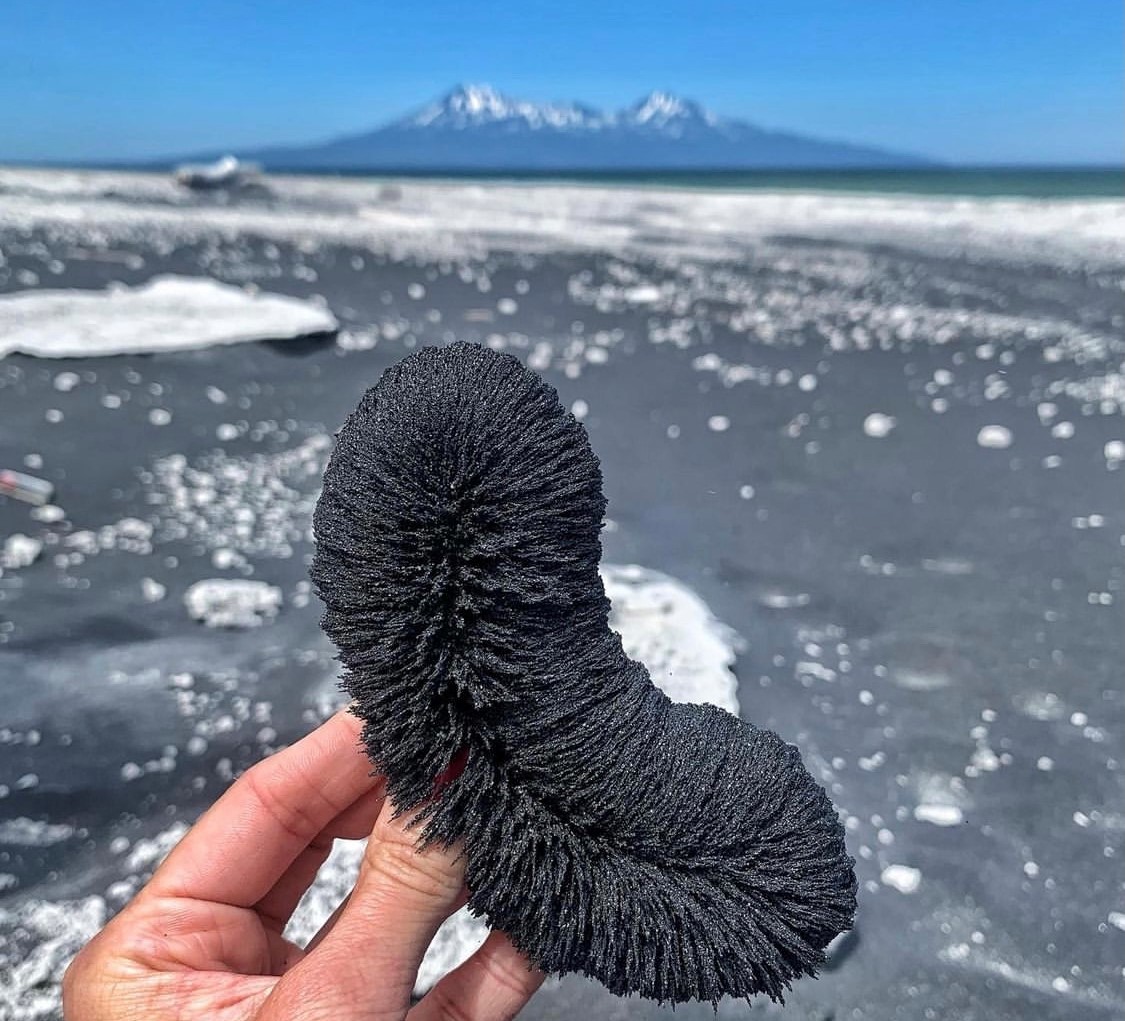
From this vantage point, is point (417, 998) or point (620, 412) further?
point (620, 412)

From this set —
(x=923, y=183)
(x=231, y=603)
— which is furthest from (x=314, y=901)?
(x=923, y=183)

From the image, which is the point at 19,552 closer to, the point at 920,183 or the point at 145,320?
the point at 145,320

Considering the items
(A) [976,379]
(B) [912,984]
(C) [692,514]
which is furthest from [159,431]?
(A) [976,379]

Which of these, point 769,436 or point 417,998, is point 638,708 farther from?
point 769,436

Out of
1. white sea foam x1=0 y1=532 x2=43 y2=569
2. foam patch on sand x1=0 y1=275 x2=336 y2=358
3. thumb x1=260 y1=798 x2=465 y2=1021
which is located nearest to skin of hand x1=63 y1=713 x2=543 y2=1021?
thumb x1=260 y1=798 x2=465 y2=1021

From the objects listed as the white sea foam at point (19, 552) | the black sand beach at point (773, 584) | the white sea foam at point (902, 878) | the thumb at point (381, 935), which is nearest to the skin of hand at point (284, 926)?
the thumb at point (381, 935)

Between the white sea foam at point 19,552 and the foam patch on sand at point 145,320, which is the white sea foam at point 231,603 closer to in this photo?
the white sea foam at point 19,552
